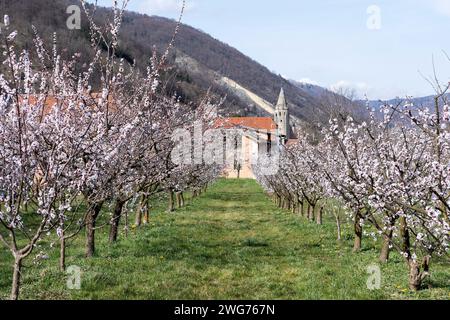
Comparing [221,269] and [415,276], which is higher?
[415,276]

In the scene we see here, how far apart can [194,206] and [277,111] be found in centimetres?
10255

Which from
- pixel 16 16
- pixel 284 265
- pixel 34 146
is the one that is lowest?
pixel 284 265

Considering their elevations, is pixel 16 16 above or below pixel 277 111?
above

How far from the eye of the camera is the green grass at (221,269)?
1020cm

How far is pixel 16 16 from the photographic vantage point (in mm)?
112750

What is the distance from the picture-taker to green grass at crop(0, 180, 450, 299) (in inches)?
402

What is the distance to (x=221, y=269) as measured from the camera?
41.7 ft

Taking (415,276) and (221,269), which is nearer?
(415,276)

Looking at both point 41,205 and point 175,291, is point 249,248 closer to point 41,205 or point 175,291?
point 175,291
